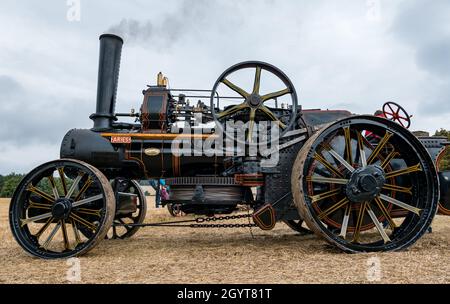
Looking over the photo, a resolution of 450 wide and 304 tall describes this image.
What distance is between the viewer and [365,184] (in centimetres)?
445

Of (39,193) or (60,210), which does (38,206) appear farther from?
(60,210)

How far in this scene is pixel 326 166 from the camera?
4641 millimetres

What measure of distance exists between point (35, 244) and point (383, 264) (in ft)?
14.3

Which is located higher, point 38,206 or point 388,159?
point 388,159

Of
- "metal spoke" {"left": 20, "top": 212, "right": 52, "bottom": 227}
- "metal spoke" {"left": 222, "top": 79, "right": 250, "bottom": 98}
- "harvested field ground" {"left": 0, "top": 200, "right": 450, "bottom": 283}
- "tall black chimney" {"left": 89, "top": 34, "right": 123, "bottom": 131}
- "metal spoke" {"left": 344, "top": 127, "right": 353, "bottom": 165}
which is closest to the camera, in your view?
"harvested field ground" {"left": 0, "top": 200, "right": 450, "bottom": 283}

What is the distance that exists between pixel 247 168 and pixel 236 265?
1.67 m

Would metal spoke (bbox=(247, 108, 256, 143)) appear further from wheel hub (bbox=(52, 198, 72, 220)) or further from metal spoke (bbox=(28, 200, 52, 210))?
metal spoke (bbox=(28, 200, 52, 210))

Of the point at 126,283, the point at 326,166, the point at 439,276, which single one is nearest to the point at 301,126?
the point at 326,166

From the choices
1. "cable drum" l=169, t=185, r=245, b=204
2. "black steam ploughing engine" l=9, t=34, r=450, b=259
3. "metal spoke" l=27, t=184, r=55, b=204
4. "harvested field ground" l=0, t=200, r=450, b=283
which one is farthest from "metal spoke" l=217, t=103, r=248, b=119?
"metal spoke" l=27, t=184, r=55, b=204

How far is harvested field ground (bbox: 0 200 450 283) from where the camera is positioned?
11.0 ft

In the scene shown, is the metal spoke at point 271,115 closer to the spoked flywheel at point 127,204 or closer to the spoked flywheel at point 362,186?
the spoked flywheel at point 362,186

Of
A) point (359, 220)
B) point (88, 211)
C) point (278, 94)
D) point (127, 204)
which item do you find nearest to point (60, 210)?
point (88, 211)

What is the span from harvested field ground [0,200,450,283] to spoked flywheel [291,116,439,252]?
31 cm

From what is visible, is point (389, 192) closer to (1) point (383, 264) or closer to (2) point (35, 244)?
(1) point (383, 264)
